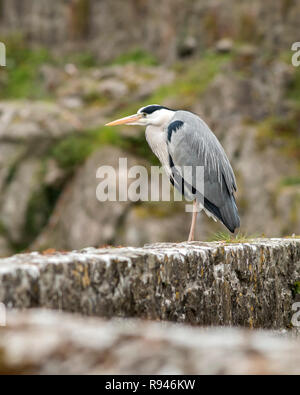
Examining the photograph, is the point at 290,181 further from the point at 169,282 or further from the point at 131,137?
the point at 169,282

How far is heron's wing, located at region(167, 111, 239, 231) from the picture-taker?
630 cm

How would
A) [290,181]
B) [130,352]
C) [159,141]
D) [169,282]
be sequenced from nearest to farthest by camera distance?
[130,352]
[169,282]
[159,141]
[290,181]

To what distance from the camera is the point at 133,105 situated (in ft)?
62.3

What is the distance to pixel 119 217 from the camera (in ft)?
51.1

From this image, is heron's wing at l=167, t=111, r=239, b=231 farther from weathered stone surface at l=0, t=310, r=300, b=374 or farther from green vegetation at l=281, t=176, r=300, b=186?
green vegetation at l=281, t=176, r=300, b=186

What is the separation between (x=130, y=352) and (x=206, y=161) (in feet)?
14.3

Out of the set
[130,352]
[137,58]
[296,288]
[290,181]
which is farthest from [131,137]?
[130,352]

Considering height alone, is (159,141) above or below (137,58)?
below

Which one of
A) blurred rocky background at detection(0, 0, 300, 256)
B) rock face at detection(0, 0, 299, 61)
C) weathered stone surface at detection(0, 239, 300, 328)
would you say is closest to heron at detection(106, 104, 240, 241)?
weathered stone surface at detection(0, 239, 300, 328)

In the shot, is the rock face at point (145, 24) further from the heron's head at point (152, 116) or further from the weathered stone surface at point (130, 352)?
the weathered stone surface at point (130, 352)

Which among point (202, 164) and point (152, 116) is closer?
point (202, 164)

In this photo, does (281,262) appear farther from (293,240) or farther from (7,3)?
(7,3)

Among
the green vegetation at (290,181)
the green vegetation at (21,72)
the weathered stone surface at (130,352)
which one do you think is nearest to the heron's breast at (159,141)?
the weathered stone surface at (130,352)
